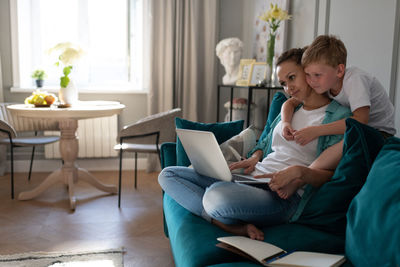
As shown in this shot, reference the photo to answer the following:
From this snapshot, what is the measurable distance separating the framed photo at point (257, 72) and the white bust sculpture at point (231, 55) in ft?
1.48

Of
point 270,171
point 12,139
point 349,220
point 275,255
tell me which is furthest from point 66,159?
point 349,220

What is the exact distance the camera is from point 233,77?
3.73 metres

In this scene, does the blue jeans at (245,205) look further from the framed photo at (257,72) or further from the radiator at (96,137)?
the radiator at (96,137)

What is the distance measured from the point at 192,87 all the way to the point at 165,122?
1.22m

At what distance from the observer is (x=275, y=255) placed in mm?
1197

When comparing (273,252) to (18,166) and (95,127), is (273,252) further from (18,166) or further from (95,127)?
(18,166)

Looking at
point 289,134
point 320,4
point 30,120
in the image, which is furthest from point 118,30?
point 289,134

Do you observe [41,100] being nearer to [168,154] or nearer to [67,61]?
[67,61]

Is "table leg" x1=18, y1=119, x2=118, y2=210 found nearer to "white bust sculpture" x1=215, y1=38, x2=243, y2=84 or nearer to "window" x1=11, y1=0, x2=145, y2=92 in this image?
"window" x1=11, y1=0, x2=145, y2=92

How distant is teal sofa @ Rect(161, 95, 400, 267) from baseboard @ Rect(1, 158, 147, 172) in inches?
110

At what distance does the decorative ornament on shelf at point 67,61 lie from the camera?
3125mm

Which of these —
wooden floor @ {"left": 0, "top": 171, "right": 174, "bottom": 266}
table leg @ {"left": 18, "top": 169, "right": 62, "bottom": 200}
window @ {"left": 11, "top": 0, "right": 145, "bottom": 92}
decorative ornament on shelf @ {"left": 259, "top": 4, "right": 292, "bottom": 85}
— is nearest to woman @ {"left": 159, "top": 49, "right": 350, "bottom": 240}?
wooden floor @ {"left": 0, "top": 171, "right": 174, "bottom": 266}

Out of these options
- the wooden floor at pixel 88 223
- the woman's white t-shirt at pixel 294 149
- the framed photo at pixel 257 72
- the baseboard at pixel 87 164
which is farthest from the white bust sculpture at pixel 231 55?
the woman's white t-shirt at pixel 294 149

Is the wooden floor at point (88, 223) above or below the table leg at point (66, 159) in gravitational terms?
below
